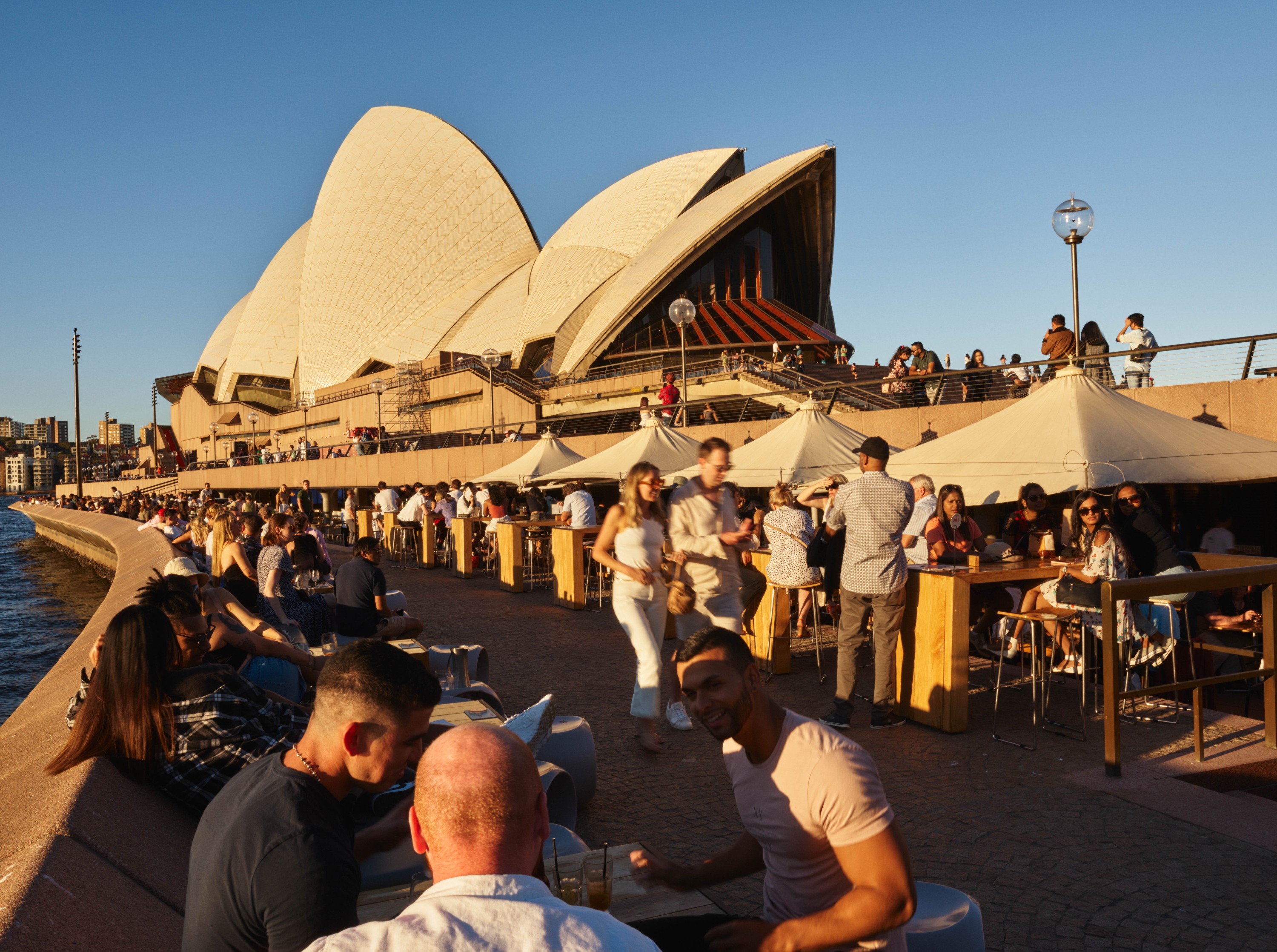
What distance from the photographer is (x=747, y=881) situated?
316 cm

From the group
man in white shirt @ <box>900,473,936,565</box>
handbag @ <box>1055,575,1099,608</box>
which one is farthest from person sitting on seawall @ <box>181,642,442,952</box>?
man in white shirt @ <box>900,473,936,565</box>

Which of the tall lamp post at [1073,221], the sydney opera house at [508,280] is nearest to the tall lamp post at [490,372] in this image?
the sydney opera house at [508,280]

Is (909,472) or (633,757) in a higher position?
(909,472)

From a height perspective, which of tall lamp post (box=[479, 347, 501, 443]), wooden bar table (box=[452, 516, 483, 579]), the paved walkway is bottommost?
the paved walkway

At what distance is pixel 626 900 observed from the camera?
179 cm

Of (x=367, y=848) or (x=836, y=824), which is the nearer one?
(x=836, y=824)

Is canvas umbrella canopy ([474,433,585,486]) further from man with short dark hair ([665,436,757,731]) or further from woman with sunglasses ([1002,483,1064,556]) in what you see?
man with short dark hair ([665,436,757,731])

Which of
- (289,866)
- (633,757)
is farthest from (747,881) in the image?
(289,866)

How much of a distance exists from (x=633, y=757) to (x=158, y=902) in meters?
2.73

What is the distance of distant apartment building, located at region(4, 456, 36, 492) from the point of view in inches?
6831

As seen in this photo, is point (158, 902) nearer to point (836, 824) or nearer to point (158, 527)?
point (836, 824)

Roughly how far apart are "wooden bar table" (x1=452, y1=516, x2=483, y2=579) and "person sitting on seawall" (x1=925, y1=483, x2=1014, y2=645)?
24.9 feet

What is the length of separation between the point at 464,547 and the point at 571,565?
3.82 m

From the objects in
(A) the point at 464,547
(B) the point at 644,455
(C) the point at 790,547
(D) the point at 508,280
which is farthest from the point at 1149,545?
(D) the point at 508,280
